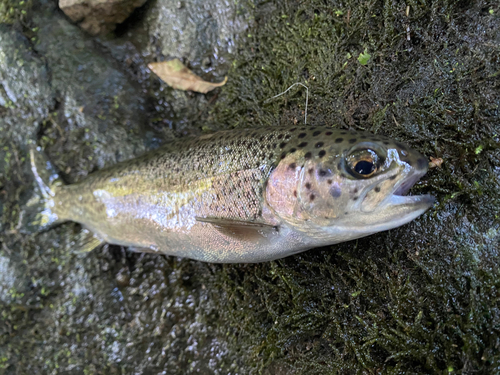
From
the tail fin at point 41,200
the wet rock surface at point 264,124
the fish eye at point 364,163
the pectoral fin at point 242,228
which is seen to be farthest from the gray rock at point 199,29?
the fish eye at point 364,163

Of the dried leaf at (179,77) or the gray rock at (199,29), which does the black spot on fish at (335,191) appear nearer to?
the dried leaf at (179,77)

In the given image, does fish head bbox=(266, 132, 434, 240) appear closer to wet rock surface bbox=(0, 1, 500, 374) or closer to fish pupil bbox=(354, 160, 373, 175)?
fish pupil bbox=(354, 160, 373, 175)

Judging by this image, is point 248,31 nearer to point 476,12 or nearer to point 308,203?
point 476,12

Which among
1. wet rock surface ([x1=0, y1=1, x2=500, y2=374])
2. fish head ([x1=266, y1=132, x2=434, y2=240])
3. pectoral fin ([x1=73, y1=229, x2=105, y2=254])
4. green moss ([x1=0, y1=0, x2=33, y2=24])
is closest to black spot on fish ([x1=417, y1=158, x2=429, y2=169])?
fish head ([x1=266, y1=132, x2=434, y2=240])

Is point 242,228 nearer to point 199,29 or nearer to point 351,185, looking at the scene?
point 351,185

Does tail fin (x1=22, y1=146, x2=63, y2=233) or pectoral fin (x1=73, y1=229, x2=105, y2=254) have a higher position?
tail fin (x1=22, y1=146, x2=63, y2=233)
